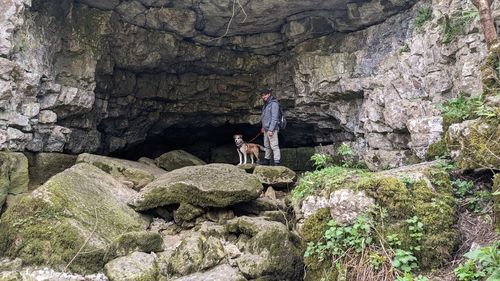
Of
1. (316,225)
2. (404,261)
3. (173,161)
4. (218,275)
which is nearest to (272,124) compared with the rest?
(173,161)

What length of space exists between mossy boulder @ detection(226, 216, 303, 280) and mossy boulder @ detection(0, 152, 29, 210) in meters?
4.32

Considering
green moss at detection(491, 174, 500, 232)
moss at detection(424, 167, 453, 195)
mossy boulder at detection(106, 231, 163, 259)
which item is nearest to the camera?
green moss at detection(491, 174, 500, 232)

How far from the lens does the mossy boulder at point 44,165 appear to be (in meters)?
7.71

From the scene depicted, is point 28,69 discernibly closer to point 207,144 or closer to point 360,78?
point 360,78

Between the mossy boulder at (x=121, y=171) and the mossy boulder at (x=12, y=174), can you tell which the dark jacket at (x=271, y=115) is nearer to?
the mossy boulder at (x=121, y=171)

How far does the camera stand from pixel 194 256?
15.3 feet

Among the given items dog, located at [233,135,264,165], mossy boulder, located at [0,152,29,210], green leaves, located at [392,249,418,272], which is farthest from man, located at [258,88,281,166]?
green leaves, located at [392,249,418,272]

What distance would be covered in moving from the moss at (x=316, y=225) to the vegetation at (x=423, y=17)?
5.59 m

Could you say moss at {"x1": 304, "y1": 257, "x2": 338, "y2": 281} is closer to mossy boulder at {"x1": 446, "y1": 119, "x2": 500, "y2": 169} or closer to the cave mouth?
mossy boulder at {"x1": 446, "y1": 119, "x2": 500, "y2": 169}

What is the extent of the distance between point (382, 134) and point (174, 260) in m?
5.95

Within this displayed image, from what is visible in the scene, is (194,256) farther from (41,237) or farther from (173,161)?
(173,161)

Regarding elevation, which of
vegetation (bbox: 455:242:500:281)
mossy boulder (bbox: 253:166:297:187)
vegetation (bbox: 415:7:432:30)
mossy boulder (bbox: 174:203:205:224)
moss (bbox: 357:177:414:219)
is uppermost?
vegetation (bbox: 415:7:432:30)

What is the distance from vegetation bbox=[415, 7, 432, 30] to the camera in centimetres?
797

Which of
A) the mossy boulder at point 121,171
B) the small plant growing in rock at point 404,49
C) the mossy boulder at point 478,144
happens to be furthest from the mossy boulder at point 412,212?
the small plant growing in rock at point 404,49
